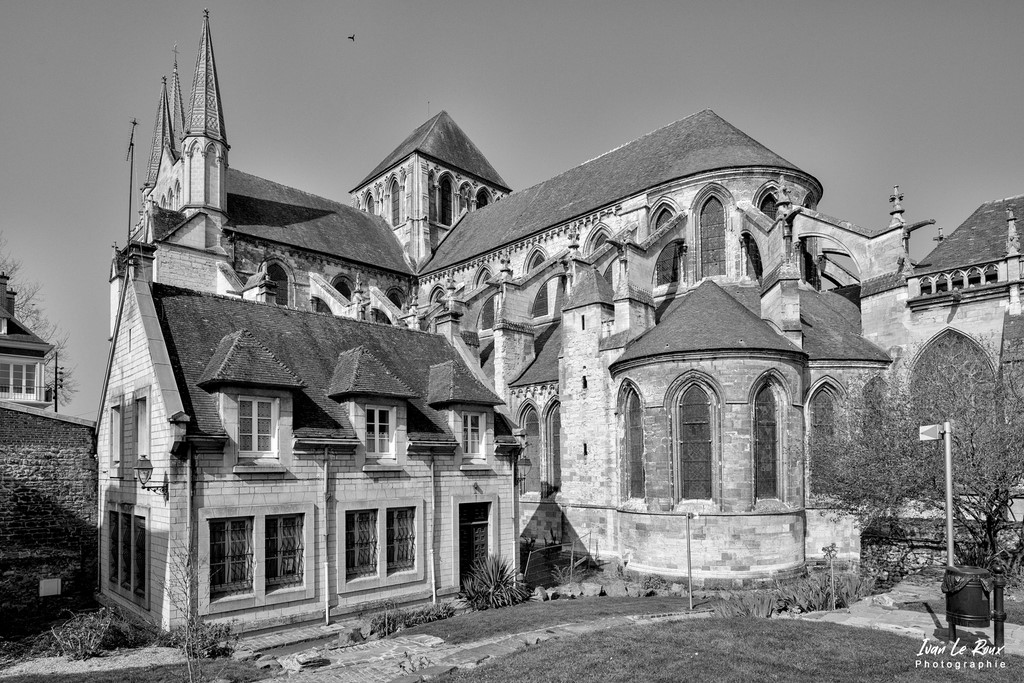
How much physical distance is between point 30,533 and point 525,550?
1529cm

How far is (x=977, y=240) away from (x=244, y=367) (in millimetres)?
24780

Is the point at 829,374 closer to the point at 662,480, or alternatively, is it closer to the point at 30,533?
the point at 662,480

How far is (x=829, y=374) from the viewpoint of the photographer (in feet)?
76.2

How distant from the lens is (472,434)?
62.3 ft

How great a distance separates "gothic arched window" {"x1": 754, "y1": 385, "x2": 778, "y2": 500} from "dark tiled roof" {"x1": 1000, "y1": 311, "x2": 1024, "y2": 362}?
6499mm

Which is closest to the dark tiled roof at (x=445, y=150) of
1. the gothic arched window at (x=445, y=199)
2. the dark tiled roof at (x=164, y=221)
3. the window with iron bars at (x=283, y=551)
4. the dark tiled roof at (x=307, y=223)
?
the gothic arched window at (x=445, y=199)

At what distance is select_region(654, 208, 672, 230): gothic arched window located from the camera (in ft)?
102

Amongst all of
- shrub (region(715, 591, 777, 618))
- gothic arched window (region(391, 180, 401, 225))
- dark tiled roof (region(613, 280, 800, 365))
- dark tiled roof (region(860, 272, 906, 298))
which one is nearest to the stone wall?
shrub (region(715, 591, 777, 618))

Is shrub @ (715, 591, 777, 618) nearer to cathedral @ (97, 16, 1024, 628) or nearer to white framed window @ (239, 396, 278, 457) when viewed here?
cathedral @ (97, 16, 1024, 628)

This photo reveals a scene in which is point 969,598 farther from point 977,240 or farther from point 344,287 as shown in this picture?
point 344,287

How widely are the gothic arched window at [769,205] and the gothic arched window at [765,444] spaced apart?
34.4 ft

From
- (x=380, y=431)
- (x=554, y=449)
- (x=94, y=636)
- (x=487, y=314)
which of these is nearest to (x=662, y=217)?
(x=487, y=314)

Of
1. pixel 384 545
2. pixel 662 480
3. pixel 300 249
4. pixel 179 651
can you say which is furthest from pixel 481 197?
pixel 179 651

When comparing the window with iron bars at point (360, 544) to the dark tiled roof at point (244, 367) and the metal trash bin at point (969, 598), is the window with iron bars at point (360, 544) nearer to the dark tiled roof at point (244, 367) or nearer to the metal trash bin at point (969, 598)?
the dark tiled roof at point (244, 367)
